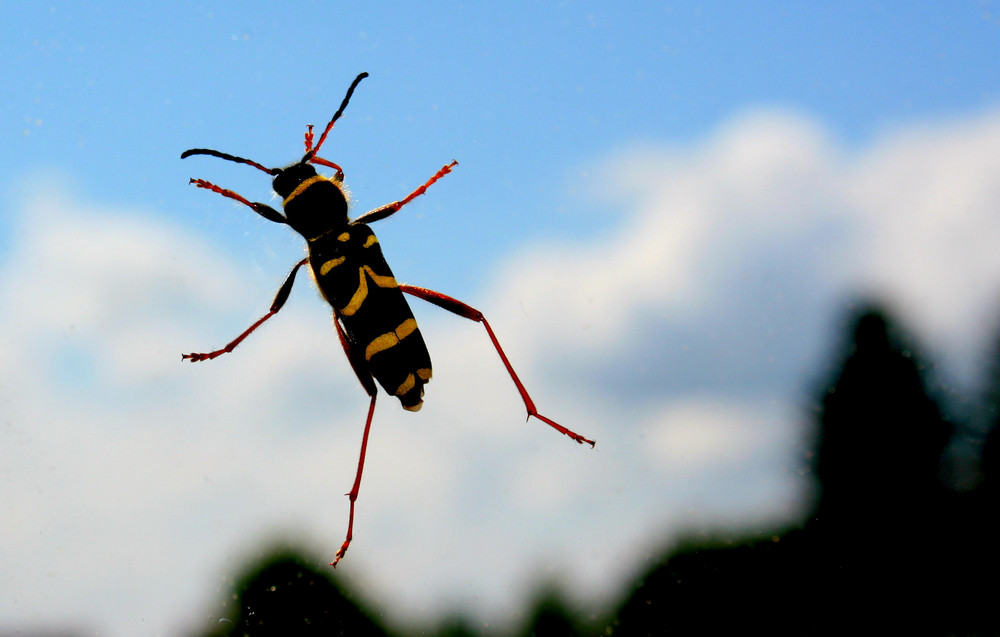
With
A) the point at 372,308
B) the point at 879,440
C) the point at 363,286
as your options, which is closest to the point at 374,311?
the point at 372,308

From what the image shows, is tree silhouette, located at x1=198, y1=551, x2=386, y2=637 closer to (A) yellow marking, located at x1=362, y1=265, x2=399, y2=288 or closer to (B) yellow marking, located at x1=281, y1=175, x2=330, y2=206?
(A) yellow marking, located at x1=362, y1=265, x2=399, y2=288

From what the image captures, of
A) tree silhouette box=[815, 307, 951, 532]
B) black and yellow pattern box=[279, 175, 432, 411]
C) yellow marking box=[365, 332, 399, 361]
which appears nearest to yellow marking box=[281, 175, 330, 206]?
black and yellow pattern box=[279, 175, 432, 411]

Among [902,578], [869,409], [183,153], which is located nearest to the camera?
[183,153]

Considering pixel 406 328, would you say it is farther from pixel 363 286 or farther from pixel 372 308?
pixel 363 286

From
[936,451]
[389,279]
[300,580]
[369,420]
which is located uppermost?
[936,451]

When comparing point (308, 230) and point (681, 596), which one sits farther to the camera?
point (681, 596)

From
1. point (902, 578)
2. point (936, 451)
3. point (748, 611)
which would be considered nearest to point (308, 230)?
point (748, 611)

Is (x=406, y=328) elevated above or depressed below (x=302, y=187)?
below

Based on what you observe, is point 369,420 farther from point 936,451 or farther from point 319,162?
point 936,451
